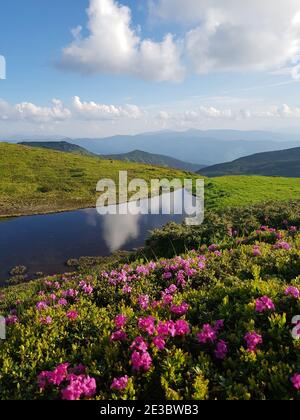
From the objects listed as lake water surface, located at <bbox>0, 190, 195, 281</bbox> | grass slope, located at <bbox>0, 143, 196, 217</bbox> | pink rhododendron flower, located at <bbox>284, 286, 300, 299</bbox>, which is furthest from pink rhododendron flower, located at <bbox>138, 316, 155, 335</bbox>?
grass slope, located at <bbox>0, 143, 196, 217</bbox>

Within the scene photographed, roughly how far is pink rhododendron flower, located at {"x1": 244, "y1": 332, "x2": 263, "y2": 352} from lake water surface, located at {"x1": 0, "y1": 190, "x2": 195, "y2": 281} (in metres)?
19.6

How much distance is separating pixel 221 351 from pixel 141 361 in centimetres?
143

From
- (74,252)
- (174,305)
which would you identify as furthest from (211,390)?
(74,252)

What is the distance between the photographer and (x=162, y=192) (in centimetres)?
6600

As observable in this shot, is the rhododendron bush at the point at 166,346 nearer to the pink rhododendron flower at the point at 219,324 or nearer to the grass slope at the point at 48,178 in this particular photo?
the pink rhododendron flower at the point at 219,324

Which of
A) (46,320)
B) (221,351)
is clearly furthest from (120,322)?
(221,351)

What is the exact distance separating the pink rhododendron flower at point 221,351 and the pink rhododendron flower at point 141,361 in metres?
1.21

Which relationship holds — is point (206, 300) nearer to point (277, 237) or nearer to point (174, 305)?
point (174, 305)

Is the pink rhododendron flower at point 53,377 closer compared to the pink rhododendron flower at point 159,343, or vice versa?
the pink rhododendron flower at point 53,377

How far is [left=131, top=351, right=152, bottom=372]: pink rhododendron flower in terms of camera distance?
5.81 meters

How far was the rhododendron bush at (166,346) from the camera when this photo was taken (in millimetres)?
5422

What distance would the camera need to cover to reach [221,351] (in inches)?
238

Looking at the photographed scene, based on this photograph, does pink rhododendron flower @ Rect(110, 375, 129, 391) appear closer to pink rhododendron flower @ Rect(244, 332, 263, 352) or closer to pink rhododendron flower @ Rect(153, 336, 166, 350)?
pink rhododendron flower @ Rect(153, 336, 166, 350)

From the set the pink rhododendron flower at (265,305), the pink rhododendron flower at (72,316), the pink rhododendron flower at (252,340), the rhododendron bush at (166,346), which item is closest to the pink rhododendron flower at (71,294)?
the rhododendron bush at (166,346)
